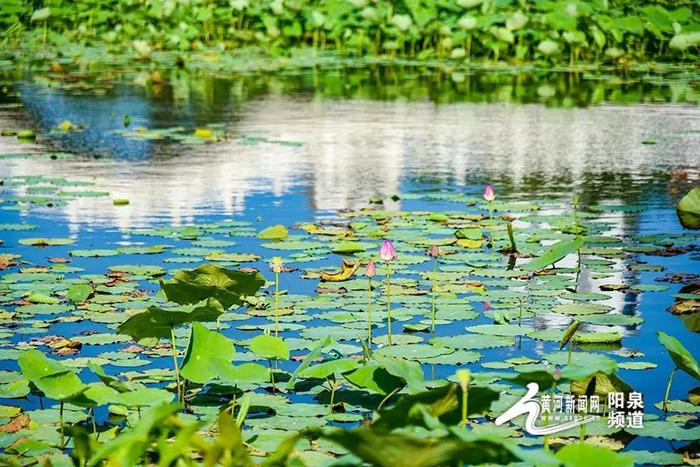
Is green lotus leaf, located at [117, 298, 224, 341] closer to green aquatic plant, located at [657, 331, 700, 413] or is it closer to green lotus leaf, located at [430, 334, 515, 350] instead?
green lotus leaf, located at [430, 334, 515, 350]

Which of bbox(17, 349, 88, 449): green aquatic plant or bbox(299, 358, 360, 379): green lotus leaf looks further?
bbox(299, 358, 360, 379): green lotus leaf

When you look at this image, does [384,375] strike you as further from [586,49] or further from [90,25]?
[90,25]

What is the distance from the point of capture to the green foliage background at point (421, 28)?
1231 centimetres

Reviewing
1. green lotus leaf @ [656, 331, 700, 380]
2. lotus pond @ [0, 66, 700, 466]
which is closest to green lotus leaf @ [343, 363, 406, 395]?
lotus pond @ [0, 66, 700, 466]

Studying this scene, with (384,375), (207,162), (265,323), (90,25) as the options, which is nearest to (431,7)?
(90,25)

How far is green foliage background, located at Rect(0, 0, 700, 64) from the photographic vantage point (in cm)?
1231

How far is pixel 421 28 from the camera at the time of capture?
13164 millimetres

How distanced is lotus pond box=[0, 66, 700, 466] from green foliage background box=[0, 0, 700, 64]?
11.7ft

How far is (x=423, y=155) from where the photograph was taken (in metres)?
6.88

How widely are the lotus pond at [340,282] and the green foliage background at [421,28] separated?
357 centimetres

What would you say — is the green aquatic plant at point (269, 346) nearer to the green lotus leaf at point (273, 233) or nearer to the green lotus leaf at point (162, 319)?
the green lotus leaf at point (162, 319)

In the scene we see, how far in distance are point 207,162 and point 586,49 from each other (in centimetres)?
725

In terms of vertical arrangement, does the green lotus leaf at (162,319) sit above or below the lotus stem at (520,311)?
above

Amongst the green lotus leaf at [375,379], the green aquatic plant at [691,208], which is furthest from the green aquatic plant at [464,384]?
the green aquatic plant at [691,208]
